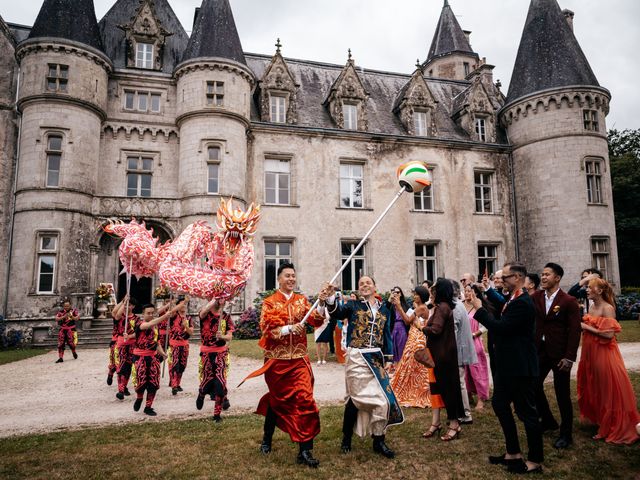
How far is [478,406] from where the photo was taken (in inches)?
265

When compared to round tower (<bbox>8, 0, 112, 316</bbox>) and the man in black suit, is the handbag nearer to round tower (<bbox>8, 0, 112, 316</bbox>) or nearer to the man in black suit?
the man in black suit

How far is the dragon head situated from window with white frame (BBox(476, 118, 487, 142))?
2120 cm

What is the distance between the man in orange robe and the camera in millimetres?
4684

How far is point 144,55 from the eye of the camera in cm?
2028

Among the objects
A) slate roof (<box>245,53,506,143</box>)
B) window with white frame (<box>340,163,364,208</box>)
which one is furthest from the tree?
window with white frame (<box>340,163,364,208</box>)

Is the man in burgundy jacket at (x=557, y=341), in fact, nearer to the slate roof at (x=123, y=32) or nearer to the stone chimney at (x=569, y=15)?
the slate roof at (x=123, y=32)

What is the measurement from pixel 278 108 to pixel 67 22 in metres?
9.45

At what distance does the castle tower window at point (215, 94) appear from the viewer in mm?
19047

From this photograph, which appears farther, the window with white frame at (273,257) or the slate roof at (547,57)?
the slate roof at (547,57)

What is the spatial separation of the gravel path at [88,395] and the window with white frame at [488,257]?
10732 mm

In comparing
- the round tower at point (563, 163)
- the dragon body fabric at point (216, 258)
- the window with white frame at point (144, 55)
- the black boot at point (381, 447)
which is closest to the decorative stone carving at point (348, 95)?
the round tower at point (563, 163)

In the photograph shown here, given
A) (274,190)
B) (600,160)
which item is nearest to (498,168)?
(600,160)

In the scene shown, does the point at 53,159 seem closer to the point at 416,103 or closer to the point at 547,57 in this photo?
the point at 416,103

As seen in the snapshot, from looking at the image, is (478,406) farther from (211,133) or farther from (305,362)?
(211,133)
